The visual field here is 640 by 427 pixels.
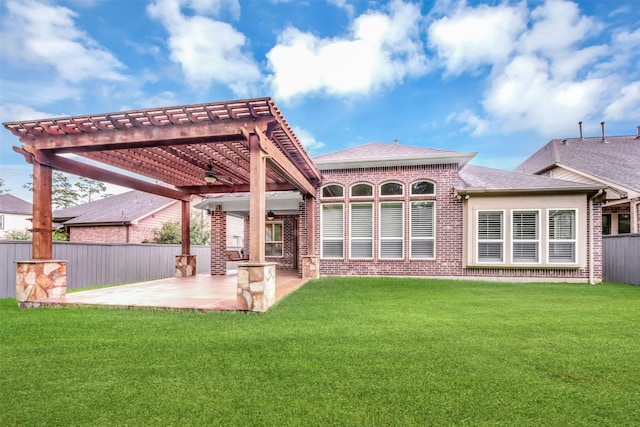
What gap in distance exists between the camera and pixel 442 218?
9.85 meters

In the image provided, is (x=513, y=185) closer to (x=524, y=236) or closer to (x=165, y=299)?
(x=524, y=236)

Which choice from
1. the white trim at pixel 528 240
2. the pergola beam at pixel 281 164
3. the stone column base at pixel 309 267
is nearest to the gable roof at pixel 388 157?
the pergola beam at pixel 281 164

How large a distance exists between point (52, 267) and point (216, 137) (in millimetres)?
4268

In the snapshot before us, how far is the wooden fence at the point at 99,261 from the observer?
25.6 ft

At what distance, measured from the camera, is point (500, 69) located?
14.0 m

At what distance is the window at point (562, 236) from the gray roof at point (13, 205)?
33.8 m

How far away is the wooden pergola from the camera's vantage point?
514 cm

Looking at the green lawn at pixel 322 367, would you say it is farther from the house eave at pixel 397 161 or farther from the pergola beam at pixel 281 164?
the house eave at pixel 397 161

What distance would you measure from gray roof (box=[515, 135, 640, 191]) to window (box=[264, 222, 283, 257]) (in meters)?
13.1

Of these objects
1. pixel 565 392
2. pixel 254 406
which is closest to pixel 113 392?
pixel 254 406

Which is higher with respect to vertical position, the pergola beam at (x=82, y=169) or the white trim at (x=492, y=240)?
the pergola beam at (x=82, y=169)

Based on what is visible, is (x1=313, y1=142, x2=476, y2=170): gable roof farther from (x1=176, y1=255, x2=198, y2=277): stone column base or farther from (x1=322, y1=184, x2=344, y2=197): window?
(x1=176, y1=255, x2=198, y2=277): stone column base

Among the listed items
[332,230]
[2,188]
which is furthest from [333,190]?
[2,188]

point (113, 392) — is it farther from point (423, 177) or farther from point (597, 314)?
point (423, 177)
